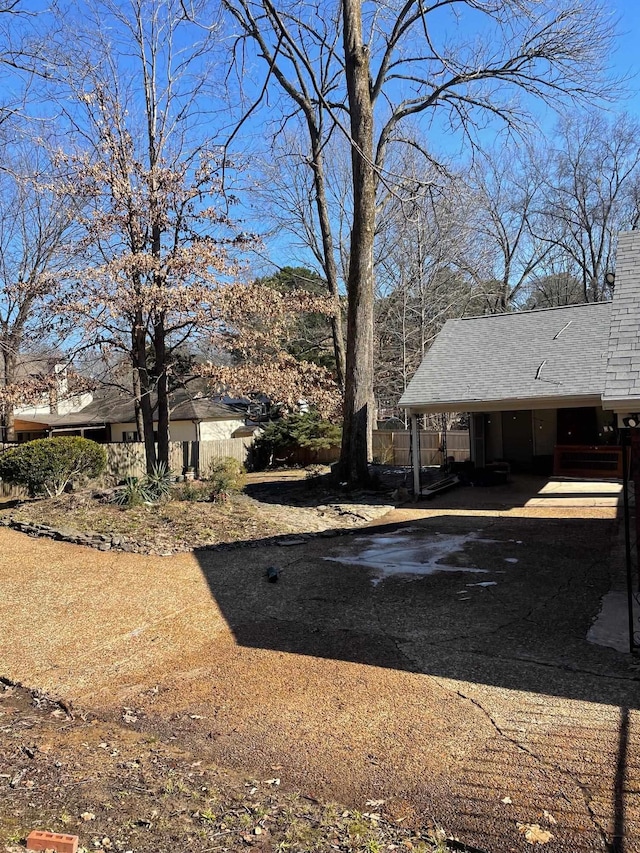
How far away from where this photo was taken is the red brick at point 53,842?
2.92m

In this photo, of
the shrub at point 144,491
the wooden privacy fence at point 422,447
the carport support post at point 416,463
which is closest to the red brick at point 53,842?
the shrub at point 144,491

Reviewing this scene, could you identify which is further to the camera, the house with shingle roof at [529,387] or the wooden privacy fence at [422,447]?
the wooden privacy fence at [422,447]

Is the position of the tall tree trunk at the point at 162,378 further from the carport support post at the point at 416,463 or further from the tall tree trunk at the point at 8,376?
the carport support post at the point at 416,463

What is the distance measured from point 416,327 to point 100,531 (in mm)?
22319

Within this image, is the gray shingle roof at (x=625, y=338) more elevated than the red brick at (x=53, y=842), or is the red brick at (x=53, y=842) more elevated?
the gray shingle roof at (x=625, y=338)

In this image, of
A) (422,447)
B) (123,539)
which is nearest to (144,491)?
(123,539)

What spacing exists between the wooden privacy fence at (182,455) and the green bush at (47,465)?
5.63 feet

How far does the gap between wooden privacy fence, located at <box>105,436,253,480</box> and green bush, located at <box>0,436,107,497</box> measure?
1.72 meters

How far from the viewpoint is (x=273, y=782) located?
371 cm

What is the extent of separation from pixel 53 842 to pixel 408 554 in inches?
273

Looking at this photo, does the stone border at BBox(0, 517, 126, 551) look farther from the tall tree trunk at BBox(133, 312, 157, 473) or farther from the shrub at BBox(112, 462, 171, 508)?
the tall tree trunk at BBox(133, 312, 157, 473)

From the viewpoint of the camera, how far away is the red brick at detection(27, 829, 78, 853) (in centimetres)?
292

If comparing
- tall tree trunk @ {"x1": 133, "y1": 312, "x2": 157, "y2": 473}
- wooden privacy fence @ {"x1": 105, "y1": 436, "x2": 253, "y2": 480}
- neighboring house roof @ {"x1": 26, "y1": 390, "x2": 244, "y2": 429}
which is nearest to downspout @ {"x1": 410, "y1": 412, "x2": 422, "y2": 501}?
tall tree trunk @ {"x1": 133, "y1": 312, "x2": 157, "y2": 473}

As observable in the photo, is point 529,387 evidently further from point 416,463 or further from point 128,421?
point 128,421
